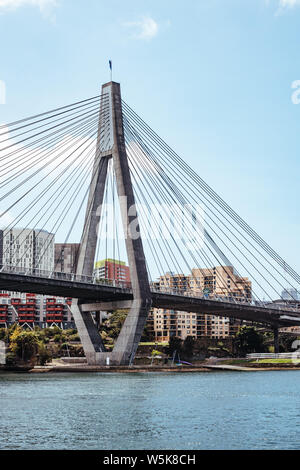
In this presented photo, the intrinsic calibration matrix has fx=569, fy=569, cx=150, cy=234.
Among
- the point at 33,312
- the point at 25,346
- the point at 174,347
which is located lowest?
the point at 174,347

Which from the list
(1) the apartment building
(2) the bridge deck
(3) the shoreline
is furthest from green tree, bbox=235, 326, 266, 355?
(1) the apartment building

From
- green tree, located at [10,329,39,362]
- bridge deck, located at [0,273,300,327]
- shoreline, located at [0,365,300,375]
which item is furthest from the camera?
green tree, located at [10,329,39,362]

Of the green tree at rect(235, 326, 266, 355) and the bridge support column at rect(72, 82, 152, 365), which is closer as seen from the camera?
the bridge support column at rect(72, 82, 152, 365)

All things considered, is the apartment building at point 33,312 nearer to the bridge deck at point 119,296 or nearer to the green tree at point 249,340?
the green tree at point 249,340

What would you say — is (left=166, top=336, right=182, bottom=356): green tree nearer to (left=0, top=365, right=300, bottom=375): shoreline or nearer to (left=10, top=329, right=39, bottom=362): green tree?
(left=0, top=365, right=300, bottom=375): shoreline

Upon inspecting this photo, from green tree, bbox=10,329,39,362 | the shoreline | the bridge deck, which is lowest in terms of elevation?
the shoreline

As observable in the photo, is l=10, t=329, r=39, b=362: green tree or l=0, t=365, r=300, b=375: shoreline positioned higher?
l=10, t=329, r=39, b=362: green tree

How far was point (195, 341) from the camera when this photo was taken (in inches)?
4786

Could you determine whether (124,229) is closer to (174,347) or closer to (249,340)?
(174,347)

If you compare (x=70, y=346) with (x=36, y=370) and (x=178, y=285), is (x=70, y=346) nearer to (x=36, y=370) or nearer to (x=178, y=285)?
(x=36, y=370)

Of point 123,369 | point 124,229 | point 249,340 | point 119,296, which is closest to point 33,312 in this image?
point 249,340

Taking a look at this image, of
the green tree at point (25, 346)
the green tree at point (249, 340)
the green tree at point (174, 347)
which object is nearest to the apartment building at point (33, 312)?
the green tree at point (174, 347)

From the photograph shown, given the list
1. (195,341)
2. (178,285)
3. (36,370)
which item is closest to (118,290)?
(36,370)

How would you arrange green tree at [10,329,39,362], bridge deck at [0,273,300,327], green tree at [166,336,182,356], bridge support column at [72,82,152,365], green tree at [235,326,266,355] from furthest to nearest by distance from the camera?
green tree at [235,326,266,355] < green tree at [166,336,182,356] < green tree at [10,329,39,362] < bridge support column at [72,82,152,365] < bridge deck at [0,273,300,327]
